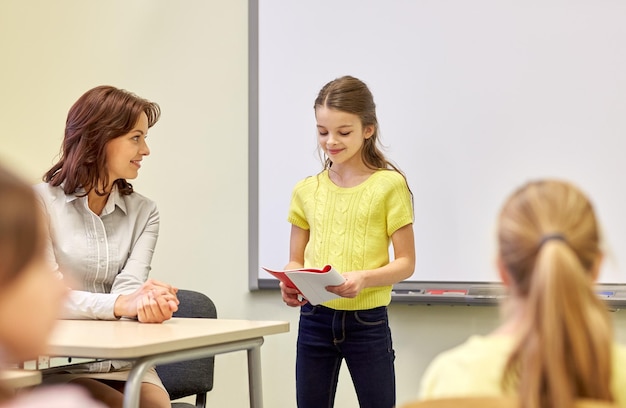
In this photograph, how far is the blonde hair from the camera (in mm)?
1033

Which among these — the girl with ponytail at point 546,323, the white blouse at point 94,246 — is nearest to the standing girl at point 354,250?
the white blouse at point 94,246

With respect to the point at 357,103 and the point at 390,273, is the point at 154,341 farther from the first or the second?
the point at 357,103

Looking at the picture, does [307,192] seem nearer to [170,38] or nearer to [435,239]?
[435,239]

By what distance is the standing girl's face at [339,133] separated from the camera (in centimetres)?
267

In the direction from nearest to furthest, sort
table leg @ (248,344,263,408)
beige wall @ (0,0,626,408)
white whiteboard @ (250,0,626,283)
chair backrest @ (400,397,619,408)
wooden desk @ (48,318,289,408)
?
1. chair backrest @ (400,397,619,408)
2. wooden desk @ (48,318,289,408)
3. table leg @ (248,344,263,408)
4. white whiteboard @ (250,0,626,283)
5. beige wall @ (0,0,626,408)

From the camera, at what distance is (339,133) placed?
2.68 metres

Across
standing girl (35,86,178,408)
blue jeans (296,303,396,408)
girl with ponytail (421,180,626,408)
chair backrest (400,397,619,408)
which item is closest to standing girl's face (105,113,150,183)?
standing girl (35,86,178,408)

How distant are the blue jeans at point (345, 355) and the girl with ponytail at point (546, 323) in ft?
4.69

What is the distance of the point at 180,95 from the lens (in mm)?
3746

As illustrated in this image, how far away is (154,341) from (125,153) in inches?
38.1

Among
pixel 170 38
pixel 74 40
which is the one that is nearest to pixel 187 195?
pixel 170 38

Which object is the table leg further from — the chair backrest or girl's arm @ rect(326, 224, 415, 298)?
the chair backrest

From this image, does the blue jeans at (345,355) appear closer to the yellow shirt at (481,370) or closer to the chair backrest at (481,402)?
the yellow shirt at (481,370)

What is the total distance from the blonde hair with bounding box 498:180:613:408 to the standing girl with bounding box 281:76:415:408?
138cm
